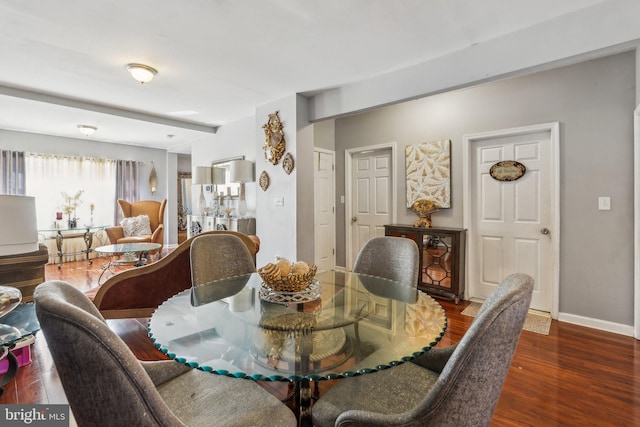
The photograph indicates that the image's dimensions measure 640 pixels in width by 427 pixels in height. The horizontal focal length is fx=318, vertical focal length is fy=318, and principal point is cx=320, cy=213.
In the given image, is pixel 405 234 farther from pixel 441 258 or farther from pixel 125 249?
pixel 125 249

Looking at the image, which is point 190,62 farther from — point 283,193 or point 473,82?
point 473,82

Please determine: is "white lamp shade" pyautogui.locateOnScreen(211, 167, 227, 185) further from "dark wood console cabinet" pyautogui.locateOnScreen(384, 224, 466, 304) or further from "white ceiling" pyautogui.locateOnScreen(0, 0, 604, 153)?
"dark wood console cabinet" pyautogui.locateOnScreen(384, 224, 466, 304)

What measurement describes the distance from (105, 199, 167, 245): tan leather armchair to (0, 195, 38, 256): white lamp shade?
174 inches

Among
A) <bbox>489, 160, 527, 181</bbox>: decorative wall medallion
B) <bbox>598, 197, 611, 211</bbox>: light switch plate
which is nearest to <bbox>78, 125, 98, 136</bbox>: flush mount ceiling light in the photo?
<bbox>489, 160, 527, 181</bbox>: decorative wall medallion

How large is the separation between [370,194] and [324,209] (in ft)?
2.46

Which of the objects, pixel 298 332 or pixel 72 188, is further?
pixel 72 188

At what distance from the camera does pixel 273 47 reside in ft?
8.97

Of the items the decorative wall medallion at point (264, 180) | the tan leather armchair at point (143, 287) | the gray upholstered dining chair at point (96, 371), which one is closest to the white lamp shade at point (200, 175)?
the decorative wall medallion at point (264, 180)

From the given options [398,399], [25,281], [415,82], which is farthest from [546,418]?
[25,281]

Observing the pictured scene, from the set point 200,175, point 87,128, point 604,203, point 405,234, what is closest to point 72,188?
point 87,128

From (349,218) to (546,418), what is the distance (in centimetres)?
355

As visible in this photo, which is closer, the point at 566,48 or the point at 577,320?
the point at 566,48

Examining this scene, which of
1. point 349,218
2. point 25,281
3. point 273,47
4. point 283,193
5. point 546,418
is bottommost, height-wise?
point 546,418

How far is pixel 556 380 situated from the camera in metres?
2.07
